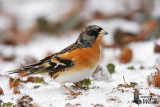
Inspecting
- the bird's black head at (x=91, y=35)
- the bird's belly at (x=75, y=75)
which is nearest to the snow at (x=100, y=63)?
the bird's belly at (x=75, y=75)

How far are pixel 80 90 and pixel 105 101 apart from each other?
0.53 meters

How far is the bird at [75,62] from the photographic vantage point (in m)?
3.27

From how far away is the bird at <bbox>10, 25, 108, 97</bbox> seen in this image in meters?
3.27

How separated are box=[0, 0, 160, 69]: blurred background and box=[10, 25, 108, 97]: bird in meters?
2.20

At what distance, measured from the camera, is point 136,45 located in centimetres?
632

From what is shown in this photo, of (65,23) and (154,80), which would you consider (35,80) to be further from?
(65,23)

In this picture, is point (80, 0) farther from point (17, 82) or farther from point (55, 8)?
point (17, 82)

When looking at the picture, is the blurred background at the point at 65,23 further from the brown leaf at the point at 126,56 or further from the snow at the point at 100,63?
the brown leaf at the point at 126,56

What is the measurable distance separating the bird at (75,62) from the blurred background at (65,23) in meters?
2.20

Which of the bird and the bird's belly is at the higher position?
the bird

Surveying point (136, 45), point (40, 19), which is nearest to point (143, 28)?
point (136, 45)

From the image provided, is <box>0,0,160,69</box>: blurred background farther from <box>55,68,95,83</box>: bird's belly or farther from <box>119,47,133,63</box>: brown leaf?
<box>55,68,95,83</box>: bird's belly

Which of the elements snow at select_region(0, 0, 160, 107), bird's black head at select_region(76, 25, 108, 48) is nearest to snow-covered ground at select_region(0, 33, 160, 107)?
snow at select_region(0, 0, 160, 107)

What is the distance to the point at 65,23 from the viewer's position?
7.82 metres
